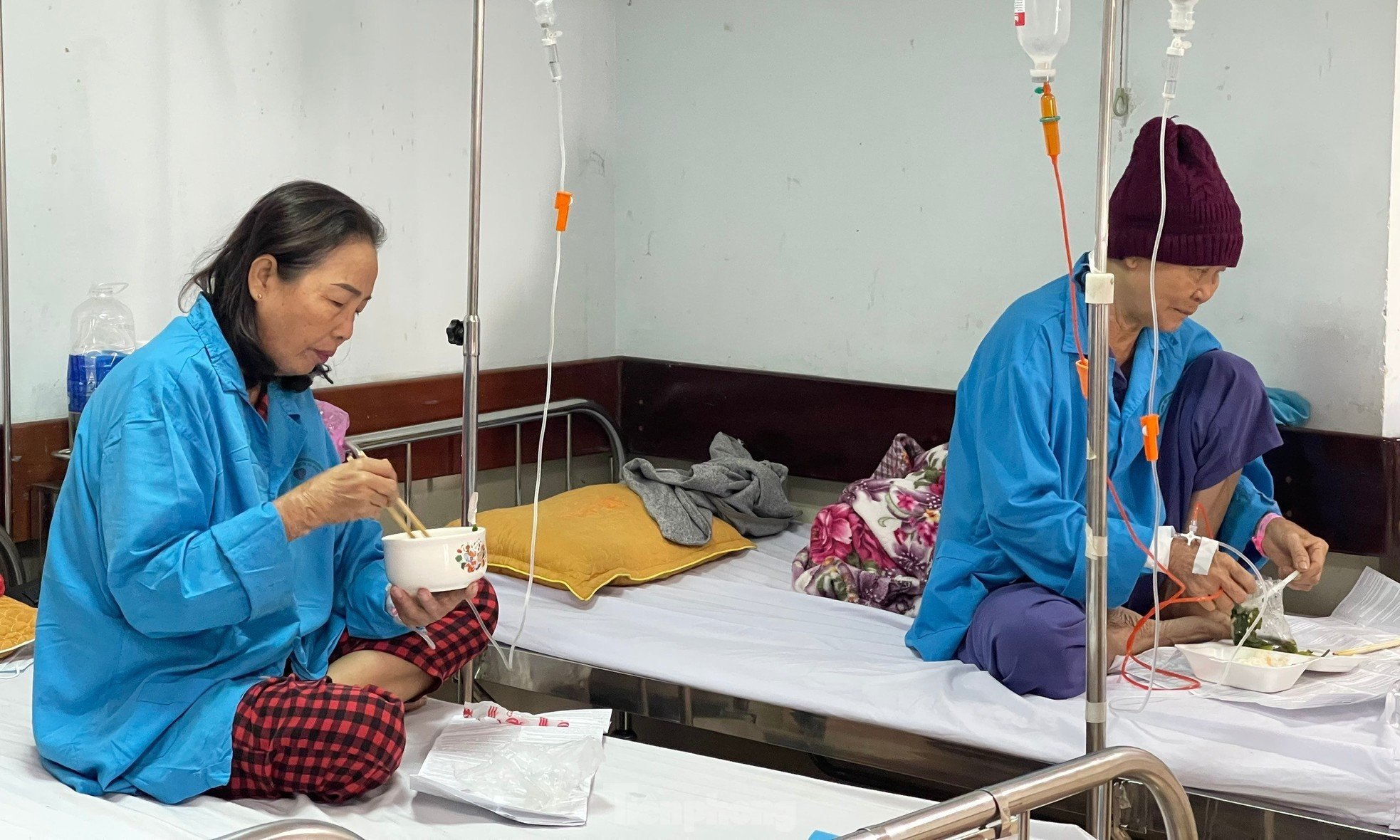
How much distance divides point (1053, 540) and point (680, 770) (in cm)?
82

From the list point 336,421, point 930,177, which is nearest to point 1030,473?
point 930,177

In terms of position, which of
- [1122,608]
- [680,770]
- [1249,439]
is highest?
[1249,439]

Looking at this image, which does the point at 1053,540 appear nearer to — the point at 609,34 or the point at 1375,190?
the point at 1375,190

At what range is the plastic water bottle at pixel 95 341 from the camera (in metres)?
2.63

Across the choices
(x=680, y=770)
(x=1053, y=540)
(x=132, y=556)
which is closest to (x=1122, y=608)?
(x=1053, y=540)

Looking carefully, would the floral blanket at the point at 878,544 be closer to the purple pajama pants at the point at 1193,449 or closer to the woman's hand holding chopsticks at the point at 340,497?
the purple pajama pants at the point at 1193,449

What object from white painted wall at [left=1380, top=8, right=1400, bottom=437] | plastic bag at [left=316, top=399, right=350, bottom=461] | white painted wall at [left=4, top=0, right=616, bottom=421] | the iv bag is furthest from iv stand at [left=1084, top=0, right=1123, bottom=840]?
white painted wall at [left=4, top=0, right=616, bottom=421]

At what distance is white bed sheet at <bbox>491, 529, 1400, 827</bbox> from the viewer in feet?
6.61

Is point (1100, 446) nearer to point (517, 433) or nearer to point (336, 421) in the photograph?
point (336, 421)

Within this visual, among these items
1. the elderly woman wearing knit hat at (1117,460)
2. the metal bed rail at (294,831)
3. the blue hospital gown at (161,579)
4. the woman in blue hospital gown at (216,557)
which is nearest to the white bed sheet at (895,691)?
the elderly woman wearing knit hat at (1117,460)

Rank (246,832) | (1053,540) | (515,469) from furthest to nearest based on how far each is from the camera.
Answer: (515,469), (1053,540), (246,832)

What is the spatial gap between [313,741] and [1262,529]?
1948mm

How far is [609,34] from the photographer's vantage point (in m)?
4.02

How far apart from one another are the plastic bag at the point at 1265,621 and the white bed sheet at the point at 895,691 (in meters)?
0.20
